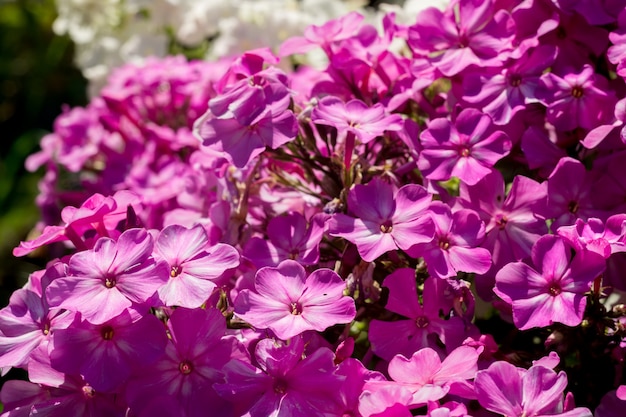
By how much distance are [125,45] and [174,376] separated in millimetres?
1249

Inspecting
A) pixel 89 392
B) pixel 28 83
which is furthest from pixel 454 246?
pixel 28 83

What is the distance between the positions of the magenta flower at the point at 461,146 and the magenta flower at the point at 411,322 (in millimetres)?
122

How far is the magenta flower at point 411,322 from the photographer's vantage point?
2.53ft

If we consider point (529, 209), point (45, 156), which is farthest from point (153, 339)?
point (45, 156)

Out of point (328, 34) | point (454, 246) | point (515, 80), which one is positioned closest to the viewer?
point (454, 246)

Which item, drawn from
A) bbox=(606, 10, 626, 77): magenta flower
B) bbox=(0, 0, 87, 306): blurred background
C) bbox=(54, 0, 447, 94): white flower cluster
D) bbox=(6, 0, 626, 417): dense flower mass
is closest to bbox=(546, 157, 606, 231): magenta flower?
bbox=(6, 0, 626, 417): dense flower mass

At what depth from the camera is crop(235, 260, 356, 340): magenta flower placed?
71 cm

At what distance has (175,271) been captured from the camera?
75 cm

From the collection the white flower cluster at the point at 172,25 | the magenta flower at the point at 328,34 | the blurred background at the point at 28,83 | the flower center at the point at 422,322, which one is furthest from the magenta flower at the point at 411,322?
the blurred background at the point at 28,83

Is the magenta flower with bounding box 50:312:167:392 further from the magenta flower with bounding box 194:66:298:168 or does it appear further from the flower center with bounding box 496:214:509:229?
the flower center with bounding box 496:214:509:229

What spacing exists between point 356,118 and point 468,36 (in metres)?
0.17

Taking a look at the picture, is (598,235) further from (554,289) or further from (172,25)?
(172,25)

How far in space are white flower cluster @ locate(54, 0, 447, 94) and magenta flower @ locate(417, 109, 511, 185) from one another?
0.84 metres

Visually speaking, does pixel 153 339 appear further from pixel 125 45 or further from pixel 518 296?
pixel 125 45
